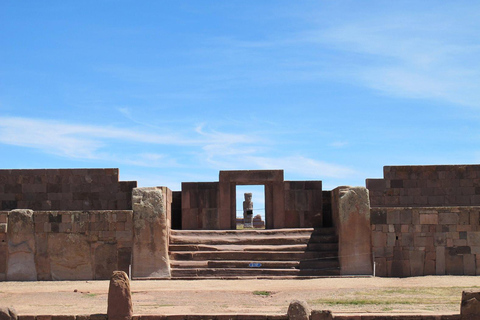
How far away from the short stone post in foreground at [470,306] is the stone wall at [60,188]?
12423 millimetres

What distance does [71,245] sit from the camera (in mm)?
16094

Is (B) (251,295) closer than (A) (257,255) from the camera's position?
Yes

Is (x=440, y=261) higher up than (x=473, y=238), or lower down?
lower down

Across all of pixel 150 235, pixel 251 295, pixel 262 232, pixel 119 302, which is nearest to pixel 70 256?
pixel 150 235

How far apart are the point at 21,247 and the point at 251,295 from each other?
20.7ft

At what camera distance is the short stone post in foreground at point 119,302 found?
9.59 metres

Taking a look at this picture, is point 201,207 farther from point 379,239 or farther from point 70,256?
point 379,239

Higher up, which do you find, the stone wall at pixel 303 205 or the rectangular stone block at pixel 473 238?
the stone wall at pixel 303 205

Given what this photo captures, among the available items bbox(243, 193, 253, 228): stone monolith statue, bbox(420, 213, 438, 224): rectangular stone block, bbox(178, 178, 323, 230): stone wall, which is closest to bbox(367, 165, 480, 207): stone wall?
bbox(178, 178, 323, 230): stone wall

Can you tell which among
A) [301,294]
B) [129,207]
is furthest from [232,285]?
[129,207]

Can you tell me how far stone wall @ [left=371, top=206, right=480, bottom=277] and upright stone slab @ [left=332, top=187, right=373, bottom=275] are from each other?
0.20m

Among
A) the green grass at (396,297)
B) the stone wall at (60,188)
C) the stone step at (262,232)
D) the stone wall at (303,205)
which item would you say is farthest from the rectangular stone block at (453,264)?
the stone wall at (60,188)

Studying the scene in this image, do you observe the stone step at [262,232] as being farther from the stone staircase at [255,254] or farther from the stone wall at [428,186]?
the stone wall at [428,186]

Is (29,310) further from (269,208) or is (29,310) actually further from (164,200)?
(269,208)
